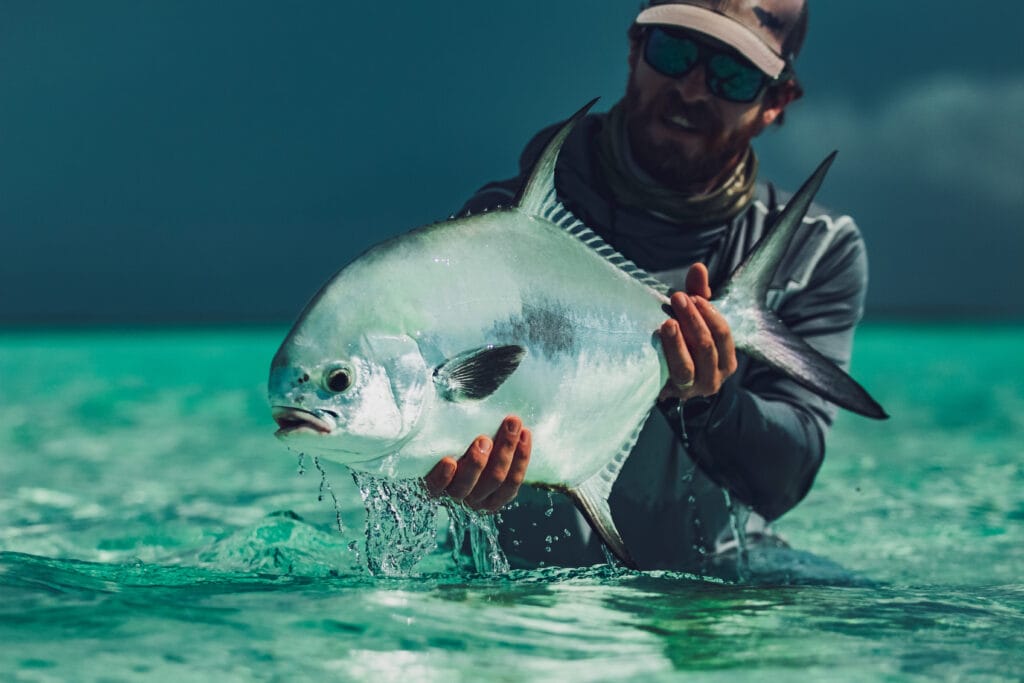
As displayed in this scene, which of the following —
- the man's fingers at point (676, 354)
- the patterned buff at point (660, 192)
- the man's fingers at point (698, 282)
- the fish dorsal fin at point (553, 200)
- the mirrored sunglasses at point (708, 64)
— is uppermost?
the mirrored sunglasses at point (708, 64)

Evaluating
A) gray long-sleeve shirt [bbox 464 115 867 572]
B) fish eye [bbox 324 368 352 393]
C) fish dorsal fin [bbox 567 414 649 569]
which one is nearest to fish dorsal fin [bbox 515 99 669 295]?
fish dorsal fin [bbox 567 414 649 569]

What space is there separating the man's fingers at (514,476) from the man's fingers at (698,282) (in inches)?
22.6

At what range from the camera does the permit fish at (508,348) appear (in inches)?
70.5

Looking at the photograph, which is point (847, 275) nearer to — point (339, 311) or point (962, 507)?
point (339, 311)

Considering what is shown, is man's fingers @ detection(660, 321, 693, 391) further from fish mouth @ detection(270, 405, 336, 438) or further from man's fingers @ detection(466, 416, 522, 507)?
fish mouth @ detection(270, 405, 336, 438)

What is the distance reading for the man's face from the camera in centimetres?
312

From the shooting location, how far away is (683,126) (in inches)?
123

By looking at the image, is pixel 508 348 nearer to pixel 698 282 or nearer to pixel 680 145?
pixel 698 282

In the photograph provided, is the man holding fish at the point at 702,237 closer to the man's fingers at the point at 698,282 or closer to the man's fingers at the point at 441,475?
the man's fingers at the point at 698,282

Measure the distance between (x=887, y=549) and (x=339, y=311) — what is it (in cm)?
325

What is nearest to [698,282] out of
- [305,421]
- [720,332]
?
[720,332]

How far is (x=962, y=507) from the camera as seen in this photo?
5289 mm

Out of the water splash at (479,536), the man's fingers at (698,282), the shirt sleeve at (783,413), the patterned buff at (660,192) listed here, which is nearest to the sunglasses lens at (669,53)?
the patterned buff at (660,192)

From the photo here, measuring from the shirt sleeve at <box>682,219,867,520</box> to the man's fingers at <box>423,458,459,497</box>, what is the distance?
0.93 m
